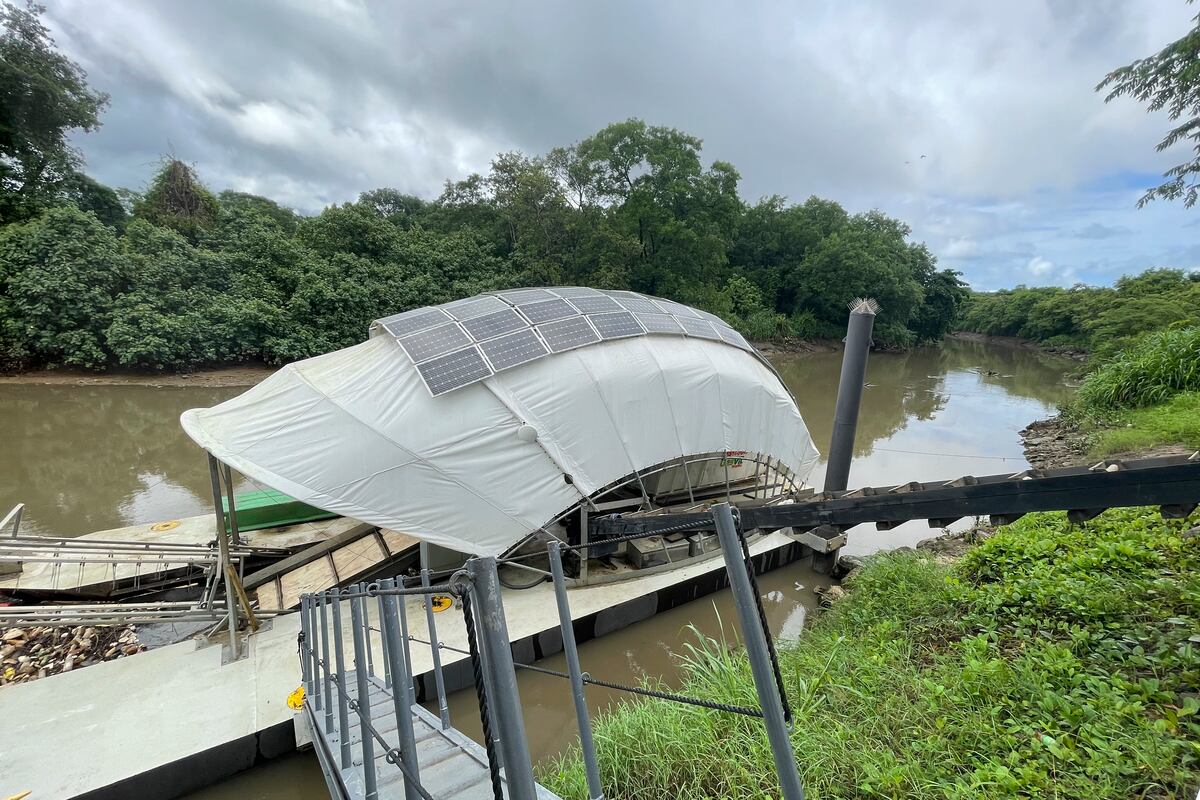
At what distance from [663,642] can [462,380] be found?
13.2ft

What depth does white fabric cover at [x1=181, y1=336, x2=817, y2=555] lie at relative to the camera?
5.27 m

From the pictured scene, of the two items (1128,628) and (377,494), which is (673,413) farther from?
(1128,628)

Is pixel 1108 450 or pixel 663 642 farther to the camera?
pixel 1108 450

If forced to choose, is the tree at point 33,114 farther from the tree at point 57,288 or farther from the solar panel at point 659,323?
the solar panel at point 659,323

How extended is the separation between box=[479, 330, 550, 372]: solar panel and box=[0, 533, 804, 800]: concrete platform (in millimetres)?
2970

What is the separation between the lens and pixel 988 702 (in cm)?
316

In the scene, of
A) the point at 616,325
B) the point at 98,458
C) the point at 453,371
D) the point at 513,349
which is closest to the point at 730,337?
the point at 616,325

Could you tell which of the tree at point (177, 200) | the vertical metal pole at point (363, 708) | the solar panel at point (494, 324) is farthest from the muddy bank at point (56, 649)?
the tree at point (177, 200)

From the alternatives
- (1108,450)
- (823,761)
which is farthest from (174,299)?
(1108,450)

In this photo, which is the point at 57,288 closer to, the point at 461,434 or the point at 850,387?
the point at 461,434

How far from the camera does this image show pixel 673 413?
6754mm

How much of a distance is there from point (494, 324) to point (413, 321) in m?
1.15

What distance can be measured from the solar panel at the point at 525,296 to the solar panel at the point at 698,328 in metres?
2.17

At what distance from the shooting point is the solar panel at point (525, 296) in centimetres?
721
